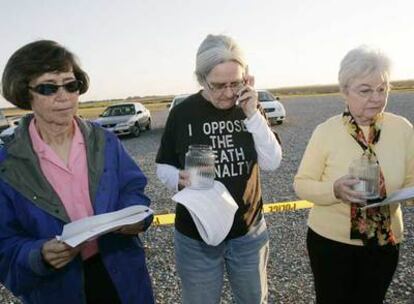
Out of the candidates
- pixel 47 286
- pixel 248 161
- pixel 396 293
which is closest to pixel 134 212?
pixel 47 286

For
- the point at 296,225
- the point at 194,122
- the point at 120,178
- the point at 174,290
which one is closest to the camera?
the point at 120,178

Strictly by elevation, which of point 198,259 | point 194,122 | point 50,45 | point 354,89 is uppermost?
point 50,45

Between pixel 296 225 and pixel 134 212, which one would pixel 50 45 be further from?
pixel 296 225

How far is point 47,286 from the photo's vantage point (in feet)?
6.81

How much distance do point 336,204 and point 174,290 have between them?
2.28m

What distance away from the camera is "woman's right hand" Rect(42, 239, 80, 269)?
1.85 m

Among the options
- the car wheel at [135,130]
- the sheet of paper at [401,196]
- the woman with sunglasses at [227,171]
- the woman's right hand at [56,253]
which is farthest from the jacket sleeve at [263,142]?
the car wheel at [135,130]

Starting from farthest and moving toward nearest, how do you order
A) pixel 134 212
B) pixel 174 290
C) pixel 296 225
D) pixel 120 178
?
pixel 296 225
pixel 174 290
pixel 120 178
pixel 134 212

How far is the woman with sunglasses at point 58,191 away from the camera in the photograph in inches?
77.3

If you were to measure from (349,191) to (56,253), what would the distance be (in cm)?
151

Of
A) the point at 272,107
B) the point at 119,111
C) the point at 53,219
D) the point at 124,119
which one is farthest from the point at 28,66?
the point at 272,107

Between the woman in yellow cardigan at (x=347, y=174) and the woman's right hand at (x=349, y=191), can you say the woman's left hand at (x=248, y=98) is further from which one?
the woman's right hand at (x=349, y=191)

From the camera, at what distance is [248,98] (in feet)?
7.63

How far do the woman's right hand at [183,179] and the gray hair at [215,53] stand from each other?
0.56 m
